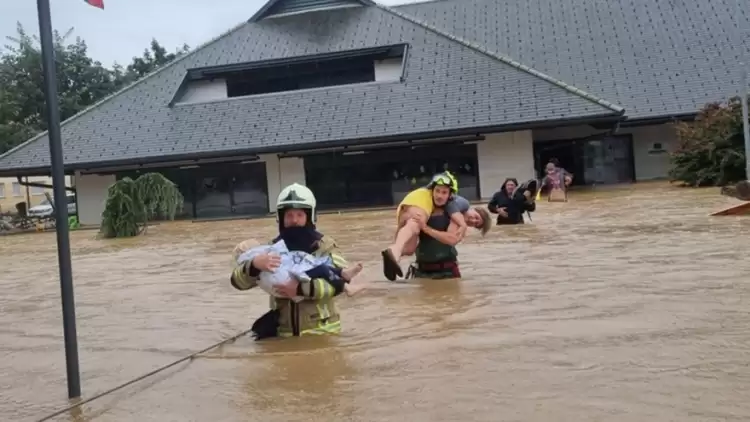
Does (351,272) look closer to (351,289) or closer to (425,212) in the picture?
(351,289)

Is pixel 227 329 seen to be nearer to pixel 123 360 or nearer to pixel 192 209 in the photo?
pixel 123 360

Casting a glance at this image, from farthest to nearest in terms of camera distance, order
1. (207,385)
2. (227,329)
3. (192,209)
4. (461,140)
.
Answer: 1. (192,209)
2. (461,140)
3. (227,329)
4. (207,385)

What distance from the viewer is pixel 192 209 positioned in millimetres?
30219

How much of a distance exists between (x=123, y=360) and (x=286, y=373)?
1632mm

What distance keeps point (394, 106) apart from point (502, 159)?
3.87 meters

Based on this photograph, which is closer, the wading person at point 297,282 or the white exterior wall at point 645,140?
the wading person at point 297,282

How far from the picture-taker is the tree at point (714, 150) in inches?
941

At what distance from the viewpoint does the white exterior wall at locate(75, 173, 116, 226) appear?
30844 mm

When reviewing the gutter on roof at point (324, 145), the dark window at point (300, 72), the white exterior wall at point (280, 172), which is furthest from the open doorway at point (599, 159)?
the white exterior wall at point (280, 172)

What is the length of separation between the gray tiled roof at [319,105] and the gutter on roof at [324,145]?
0.13m

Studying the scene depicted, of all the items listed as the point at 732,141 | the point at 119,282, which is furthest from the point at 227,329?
the point at 732,141

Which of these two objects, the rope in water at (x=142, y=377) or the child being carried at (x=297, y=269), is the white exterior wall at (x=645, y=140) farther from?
the child being carried at (x=297, y=269)

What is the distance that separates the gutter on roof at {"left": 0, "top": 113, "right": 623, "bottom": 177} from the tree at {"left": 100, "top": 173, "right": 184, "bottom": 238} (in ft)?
8.21

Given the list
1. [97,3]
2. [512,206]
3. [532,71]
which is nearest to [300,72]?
[532,71]
